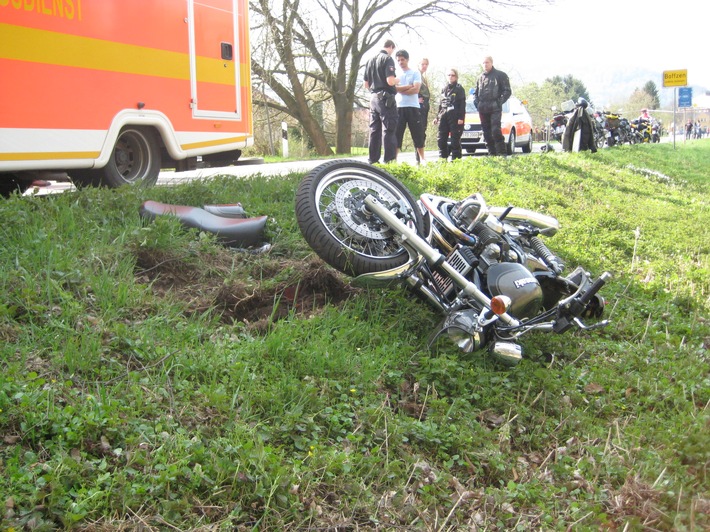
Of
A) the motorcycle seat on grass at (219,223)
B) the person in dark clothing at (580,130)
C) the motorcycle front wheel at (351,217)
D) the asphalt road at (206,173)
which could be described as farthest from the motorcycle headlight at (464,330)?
the person in dark clothing at (580,130)

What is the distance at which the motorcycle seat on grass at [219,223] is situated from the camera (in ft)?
18.7

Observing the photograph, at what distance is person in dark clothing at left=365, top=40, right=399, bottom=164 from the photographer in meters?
11.5

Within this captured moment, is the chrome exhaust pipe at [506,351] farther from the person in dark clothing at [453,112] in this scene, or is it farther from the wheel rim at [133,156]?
the person in dark clothing at [453,112]

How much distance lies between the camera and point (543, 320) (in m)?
4.72

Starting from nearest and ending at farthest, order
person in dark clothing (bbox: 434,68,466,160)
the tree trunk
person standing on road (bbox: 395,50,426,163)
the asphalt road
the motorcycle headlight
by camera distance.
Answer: the motorcycle headlight
the asphalt road
person standing on road (bbox: 395,50,426,163)
person in dark clothing (bbox: 434,68,466,160)
the tree trunk

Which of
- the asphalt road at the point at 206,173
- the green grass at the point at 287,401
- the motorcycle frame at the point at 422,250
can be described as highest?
the asphalt road at the point at 206,173

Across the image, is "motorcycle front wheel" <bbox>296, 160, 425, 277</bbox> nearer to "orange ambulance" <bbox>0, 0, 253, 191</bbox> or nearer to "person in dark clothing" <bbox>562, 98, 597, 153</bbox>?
"orange ambulance" <bbox>0, 0, 253, 191</bbox>

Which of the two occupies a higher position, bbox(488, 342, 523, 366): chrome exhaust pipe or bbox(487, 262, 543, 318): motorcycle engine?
bbox(487, 262, 543, 318): motorcycle engine

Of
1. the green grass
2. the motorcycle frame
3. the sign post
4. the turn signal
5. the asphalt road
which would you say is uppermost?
the sign post

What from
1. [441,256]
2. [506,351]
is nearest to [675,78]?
[441,256]

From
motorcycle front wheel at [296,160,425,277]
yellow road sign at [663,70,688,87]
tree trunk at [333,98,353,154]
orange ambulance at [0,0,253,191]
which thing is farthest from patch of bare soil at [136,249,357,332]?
yellow road sign at [663,70,688,87]

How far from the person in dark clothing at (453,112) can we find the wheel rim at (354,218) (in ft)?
33.1

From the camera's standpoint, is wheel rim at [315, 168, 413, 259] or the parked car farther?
the parked car

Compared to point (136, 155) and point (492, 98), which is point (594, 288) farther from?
point (492, 98)
